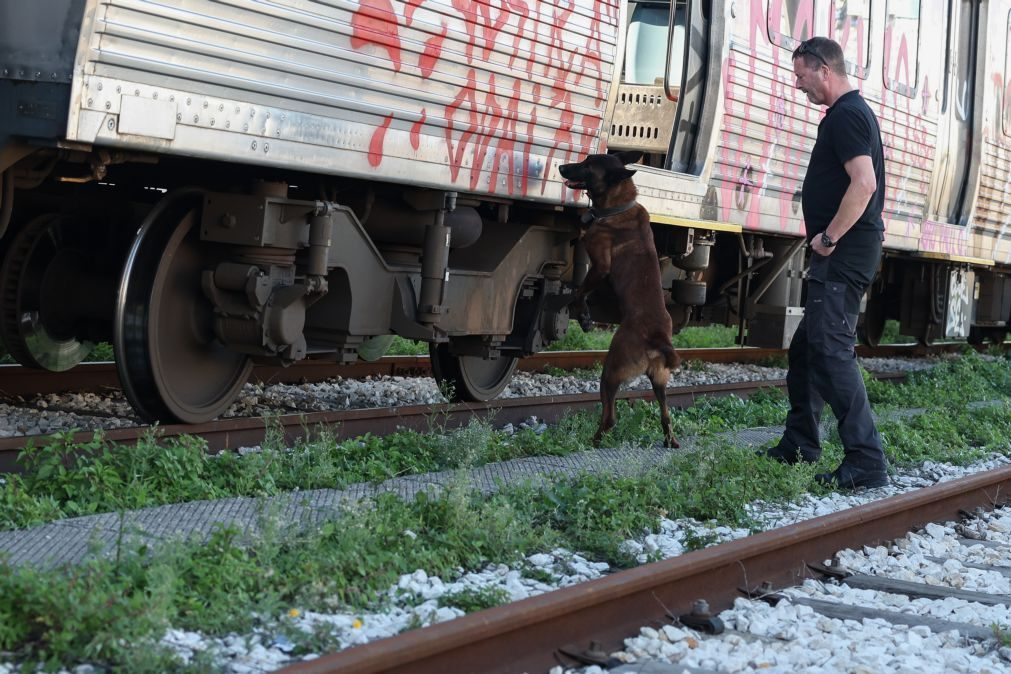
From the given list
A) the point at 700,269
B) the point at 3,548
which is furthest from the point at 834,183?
the point at 3,548

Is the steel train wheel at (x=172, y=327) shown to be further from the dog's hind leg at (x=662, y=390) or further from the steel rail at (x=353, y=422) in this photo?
the dog's hind leg at (x=662, y=390)

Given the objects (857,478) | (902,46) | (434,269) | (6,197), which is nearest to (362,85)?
(434,269)

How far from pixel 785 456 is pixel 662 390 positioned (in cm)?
83

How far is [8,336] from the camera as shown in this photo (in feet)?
23.2

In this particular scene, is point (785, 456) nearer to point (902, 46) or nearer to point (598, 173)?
point (598, 173)

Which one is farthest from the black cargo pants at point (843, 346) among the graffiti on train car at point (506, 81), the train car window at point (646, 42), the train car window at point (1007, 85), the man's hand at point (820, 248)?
the train car window at point (1007, 85)

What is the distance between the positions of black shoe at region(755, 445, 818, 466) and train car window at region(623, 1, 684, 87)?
14.8 feet

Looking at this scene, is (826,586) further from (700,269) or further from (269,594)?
(700,269)

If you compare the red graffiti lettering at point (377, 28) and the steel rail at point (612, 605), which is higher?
the red graffiti lettering at point (377, 28)

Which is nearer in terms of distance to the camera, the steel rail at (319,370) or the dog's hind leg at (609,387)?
the dog's hind leg at (609,387)

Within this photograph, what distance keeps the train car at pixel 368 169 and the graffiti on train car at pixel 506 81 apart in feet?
0.05

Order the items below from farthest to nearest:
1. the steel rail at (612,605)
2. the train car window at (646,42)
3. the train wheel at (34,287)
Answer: the train car window at (646,42), the train wheel at (34,287), the steel rail at (612,605)

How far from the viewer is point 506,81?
7.12 m

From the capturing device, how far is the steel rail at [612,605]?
10.5ft
